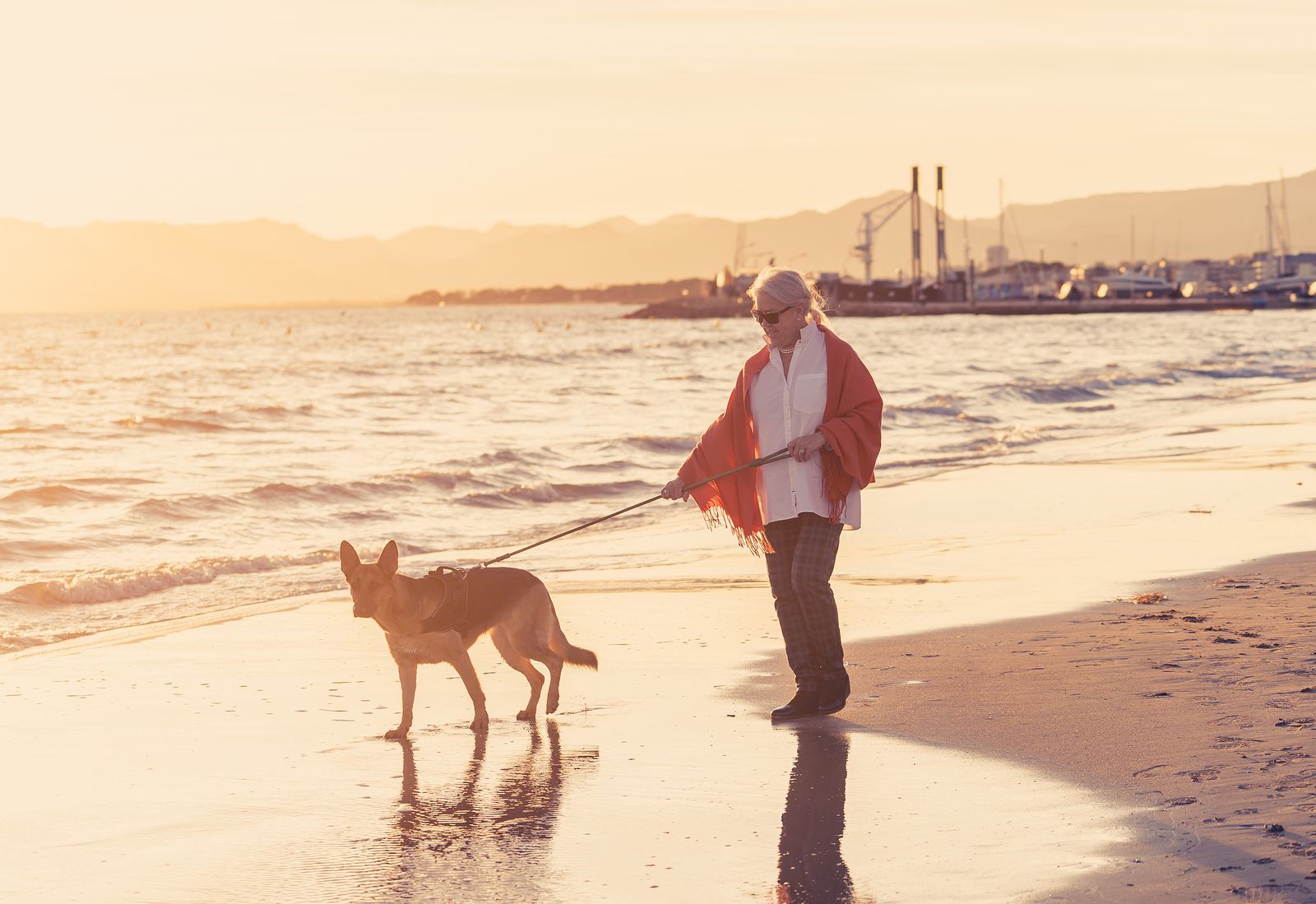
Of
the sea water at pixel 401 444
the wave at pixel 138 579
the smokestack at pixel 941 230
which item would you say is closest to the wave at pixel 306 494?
the sea water at pixel 401 444

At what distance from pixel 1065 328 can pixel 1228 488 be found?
250 feet

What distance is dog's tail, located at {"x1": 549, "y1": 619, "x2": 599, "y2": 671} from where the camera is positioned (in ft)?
22.5

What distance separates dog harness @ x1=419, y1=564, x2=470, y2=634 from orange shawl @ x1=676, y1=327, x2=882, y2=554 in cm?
107

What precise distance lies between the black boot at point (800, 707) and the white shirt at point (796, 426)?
73 cm

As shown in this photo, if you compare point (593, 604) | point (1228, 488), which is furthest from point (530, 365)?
point (593, 604)

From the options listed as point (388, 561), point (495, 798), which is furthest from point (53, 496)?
point (495, 798)

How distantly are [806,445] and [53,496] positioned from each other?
Answer: 41.7ft

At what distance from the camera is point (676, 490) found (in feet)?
21.8

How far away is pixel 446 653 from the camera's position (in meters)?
6.43

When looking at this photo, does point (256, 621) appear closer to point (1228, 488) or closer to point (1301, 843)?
point (1301, 843)

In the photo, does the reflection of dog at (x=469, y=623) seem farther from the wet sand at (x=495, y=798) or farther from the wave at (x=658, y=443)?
the wave at (x=658, y=443)

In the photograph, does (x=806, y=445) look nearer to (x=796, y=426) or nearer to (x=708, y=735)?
(x=796, y=426)

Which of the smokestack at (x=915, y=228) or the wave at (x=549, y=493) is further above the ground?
the smokestack at (x=915, y=228)

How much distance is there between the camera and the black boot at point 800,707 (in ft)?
20.8
